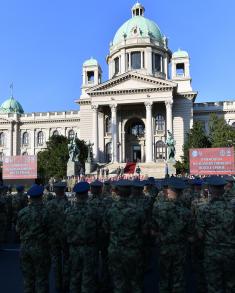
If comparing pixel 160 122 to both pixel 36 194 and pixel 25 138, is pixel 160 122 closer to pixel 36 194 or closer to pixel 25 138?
pixel 25 138

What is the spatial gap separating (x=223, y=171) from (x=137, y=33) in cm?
5151

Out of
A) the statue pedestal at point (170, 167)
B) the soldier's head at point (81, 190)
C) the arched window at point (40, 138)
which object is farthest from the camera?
the arched window at point (40, 138)

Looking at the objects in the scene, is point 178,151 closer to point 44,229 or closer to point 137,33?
point 137,33

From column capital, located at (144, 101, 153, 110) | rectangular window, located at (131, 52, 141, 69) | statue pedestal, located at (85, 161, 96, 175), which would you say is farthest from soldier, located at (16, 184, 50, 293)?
rectangular window, located at (131, 52, 141, 69)

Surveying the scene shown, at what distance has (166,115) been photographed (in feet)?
185

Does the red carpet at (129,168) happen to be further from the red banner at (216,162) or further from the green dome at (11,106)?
the green dome at (11,106)

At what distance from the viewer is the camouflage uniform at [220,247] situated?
21.2 ft

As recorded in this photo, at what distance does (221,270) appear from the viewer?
6.55 meters

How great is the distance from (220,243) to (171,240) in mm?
887

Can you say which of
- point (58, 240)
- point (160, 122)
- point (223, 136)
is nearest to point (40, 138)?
point (160, 122)

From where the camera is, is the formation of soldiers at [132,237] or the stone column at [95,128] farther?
the stone column at [95,128]

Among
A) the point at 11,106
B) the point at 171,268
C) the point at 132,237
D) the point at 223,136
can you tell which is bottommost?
the point at 171,268

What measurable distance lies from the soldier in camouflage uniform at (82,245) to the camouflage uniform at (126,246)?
1.24 ft

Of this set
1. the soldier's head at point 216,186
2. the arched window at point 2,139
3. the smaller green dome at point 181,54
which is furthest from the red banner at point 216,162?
the arched window at point 2,139
